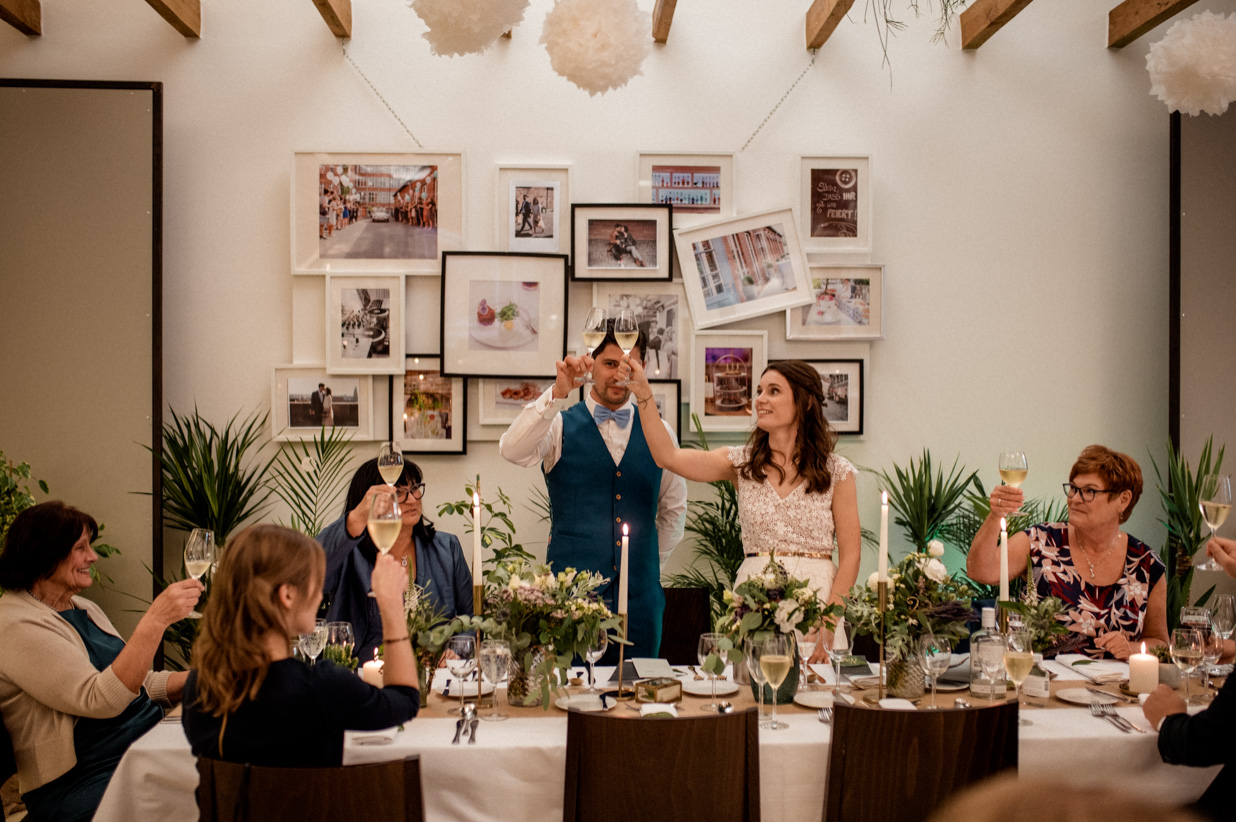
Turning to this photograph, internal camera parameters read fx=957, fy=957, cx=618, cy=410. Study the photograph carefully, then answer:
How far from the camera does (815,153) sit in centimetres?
407

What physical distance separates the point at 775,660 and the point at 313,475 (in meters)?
2.51

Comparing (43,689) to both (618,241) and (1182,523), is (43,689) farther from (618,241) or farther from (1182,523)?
(1182,523)

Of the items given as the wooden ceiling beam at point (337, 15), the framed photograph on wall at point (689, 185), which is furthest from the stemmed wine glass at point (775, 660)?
the wooden ceiling beam at point (337, 15)

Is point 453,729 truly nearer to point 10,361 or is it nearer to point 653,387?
point 653,387

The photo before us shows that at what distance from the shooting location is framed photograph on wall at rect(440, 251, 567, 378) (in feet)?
13.1

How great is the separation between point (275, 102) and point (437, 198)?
789 mm

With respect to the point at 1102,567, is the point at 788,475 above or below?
above

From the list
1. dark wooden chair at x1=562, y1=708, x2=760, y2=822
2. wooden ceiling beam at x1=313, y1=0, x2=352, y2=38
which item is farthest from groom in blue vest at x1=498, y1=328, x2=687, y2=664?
wooden ceiling beam at x1=313, y1=0, x2=352, y2=38

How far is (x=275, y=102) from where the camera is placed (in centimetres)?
399

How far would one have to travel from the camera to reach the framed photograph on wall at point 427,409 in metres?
4.01

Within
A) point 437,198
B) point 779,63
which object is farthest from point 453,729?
point 779,63

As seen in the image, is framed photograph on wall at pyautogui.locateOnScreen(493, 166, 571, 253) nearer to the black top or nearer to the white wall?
the white wall

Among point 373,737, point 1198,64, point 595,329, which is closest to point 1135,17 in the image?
point 1198,64

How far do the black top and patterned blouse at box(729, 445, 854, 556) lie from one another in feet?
5.20
